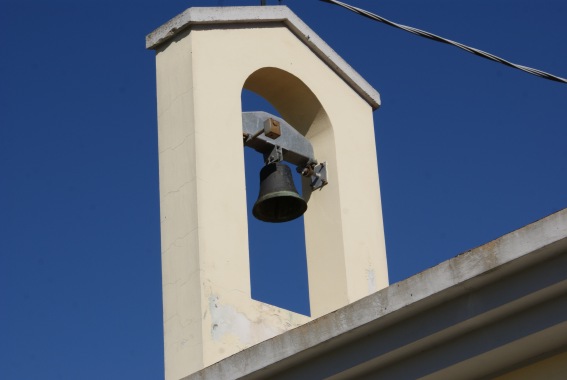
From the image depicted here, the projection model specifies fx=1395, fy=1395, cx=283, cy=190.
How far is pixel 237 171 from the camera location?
25.1 feet

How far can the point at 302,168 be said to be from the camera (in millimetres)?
8305

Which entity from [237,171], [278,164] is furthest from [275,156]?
[237,171]

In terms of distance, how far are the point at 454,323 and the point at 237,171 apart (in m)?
2.59

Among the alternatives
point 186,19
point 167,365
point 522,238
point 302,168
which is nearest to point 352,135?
point 302,168

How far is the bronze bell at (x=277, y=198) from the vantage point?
7.84 m

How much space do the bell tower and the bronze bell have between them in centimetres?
23

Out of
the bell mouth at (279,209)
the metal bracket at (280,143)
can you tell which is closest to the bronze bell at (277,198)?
the bell mouth at (279,209)

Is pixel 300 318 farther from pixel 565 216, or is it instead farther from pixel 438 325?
pixel 565 216

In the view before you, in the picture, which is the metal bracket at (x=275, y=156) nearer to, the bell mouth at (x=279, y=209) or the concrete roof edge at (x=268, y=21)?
the bell mouth at (x=279, y=209)

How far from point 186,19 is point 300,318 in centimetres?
181

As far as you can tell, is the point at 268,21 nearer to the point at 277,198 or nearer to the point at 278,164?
the point at 278,164

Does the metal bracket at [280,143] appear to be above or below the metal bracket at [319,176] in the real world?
above

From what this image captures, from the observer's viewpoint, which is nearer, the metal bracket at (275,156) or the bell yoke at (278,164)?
the bell yoke at (278,164)

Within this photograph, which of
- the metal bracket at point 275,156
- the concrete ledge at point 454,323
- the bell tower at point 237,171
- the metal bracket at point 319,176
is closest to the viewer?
the concrete ledge at point 454,323
